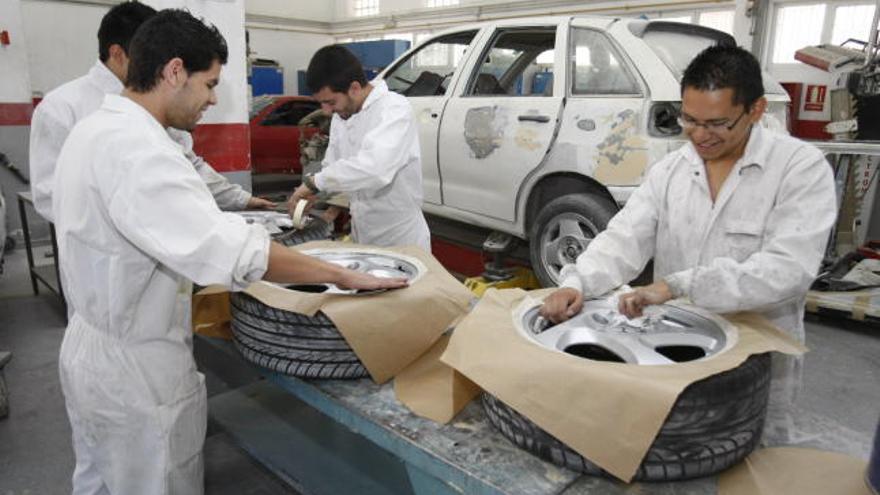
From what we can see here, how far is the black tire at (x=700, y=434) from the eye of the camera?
3.43 ft

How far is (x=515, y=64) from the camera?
4.61 meters

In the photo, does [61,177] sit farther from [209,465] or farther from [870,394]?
[870,394]

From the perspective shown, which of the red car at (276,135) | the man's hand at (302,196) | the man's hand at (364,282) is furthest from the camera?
the red car at (276,135)

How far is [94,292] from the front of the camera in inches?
54.7

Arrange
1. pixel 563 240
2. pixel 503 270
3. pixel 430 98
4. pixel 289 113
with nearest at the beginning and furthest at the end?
pixel 563 240 → pixel 503 270 → pixel 430 98 → pixel 289 113

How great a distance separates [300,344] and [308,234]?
835mm

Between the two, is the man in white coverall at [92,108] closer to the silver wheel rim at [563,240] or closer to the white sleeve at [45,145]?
the white sleeve at [45,145]

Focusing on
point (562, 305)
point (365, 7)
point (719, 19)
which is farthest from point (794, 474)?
point (365, 7)

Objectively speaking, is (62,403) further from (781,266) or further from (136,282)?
(781,266)

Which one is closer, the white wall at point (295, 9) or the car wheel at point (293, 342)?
the car wheel at point (293, 342)

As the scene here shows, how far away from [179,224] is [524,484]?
0.84 metres

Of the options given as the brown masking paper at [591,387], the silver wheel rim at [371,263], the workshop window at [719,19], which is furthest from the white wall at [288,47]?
the brown masking paper at [591,387]

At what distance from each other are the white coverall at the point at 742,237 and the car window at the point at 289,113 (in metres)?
7.58

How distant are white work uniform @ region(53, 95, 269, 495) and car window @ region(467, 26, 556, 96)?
10.6ft
